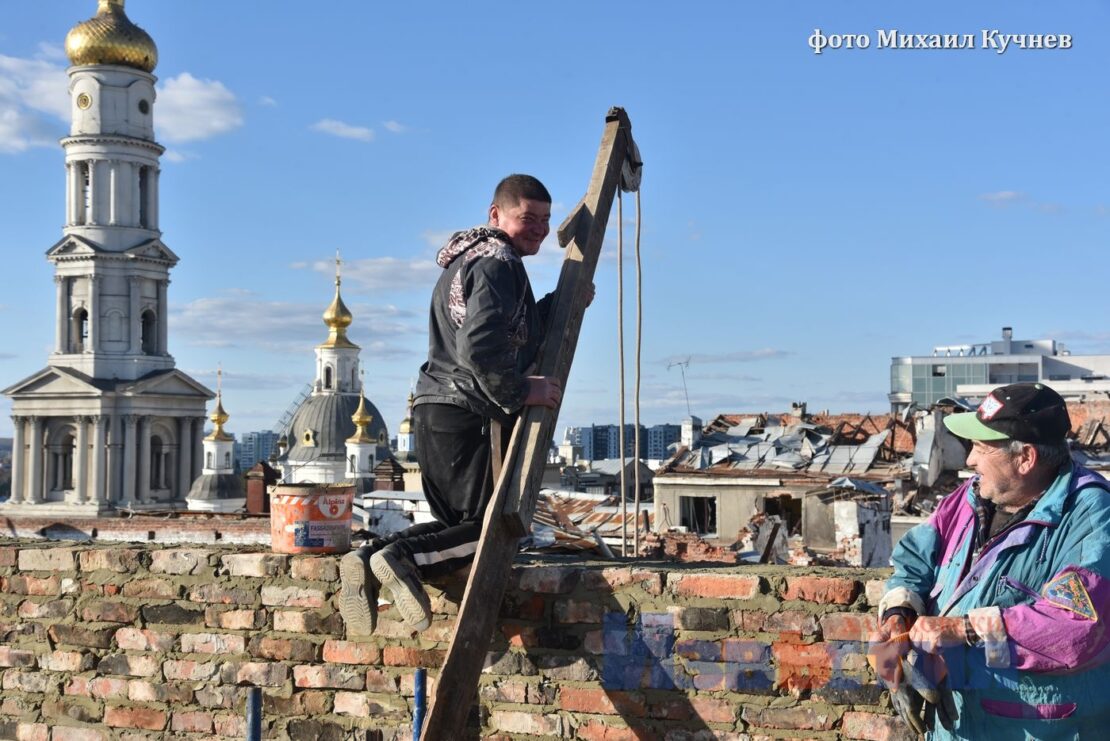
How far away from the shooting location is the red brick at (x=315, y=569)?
4.99 metres

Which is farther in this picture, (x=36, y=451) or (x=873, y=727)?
(x=36, y=451)

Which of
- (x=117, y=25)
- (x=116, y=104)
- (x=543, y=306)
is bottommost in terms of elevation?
(x=543, y=306)

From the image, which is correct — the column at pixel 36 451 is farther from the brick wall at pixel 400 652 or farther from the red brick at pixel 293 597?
the red brick at pixel 293 597

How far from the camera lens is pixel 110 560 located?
212 inches

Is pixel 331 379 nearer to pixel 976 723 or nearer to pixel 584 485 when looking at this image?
pixel 584 485

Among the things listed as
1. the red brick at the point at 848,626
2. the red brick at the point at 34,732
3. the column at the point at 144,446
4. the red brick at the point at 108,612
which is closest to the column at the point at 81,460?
the column at the point at 144,446

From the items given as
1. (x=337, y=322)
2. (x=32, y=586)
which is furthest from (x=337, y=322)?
(x=32, y=586)

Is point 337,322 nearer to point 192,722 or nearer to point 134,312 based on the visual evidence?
point 134,312

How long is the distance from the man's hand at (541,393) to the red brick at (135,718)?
89.7 inches

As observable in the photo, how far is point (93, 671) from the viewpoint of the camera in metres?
5.34

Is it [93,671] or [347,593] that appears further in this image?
[93,671]

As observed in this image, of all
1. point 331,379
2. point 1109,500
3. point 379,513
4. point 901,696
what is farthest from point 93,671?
point 331,379

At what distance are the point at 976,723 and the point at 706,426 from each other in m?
30.1

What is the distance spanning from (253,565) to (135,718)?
859 millimetres
